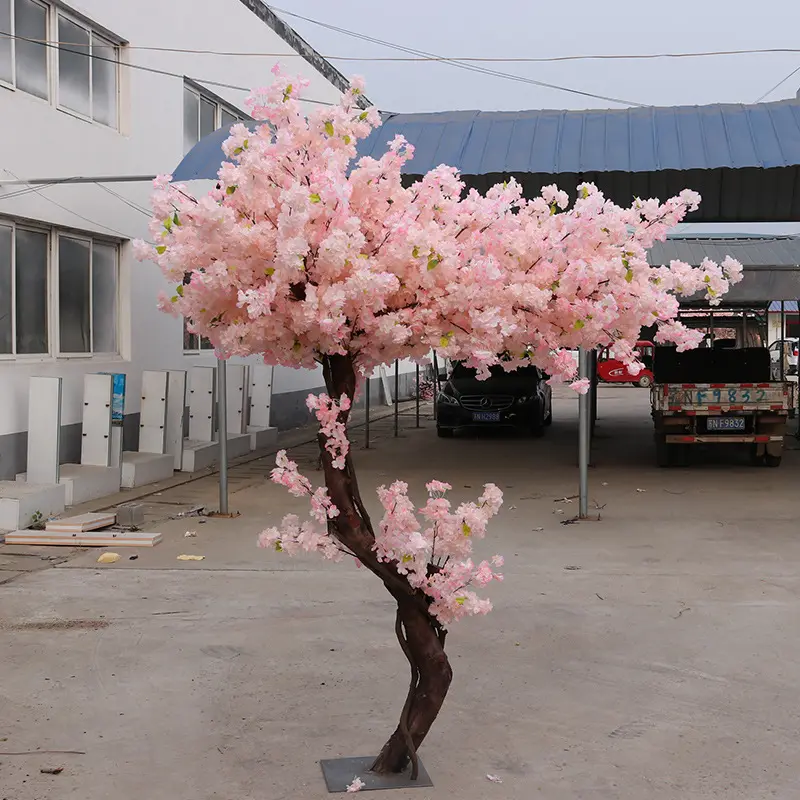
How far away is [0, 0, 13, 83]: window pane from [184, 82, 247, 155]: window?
459cm

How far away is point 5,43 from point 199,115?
18.2 feet

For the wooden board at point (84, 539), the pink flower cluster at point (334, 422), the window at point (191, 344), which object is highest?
the window at point (191, 344)

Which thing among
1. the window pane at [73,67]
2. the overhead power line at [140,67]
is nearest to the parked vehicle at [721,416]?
the overhead power line at [140,67]

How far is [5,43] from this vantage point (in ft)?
35.7

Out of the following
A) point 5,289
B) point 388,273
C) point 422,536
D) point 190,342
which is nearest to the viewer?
point 388,273

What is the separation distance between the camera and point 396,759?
4.09 m

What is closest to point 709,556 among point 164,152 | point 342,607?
point 342,607

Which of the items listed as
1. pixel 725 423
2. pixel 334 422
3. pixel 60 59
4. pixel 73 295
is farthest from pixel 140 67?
pixel 334 422

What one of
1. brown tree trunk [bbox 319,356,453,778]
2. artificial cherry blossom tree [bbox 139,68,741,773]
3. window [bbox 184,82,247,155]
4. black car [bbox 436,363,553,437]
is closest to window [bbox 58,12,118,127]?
window [bbox 184,82,247,155]

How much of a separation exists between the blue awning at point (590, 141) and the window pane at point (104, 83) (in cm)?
167

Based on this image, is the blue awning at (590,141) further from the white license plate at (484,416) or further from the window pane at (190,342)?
the white license plate at (484,416)

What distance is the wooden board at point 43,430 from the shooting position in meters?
10.7

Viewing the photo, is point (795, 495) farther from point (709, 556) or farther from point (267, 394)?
point (267, 394)

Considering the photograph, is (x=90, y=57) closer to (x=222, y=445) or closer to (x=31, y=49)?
(x=31, y=49)
